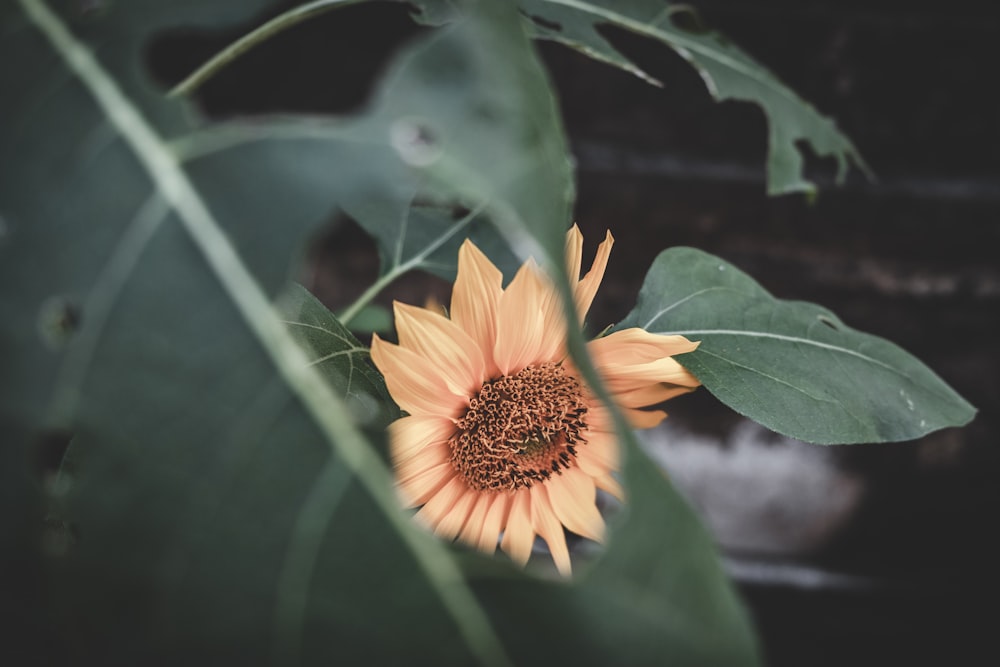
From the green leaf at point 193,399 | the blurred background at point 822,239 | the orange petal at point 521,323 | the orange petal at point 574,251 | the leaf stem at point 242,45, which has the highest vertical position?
the leaf stem at point 242,45

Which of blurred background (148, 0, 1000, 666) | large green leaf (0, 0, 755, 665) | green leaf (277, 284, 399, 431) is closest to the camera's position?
large green leaf (0, 0, 755, 665)

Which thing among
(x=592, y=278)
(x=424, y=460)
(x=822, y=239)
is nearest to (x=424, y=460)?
(x=424, y=460)

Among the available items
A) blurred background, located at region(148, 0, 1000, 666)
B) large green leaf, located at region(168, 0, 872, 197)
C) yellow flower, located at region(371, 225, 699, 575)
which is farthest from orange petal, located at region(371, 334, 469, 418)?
blurred background, located at region(148, 0, 1000, 666)

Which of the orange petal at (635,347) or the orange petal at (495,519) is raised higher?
the orange petal at (635,347)

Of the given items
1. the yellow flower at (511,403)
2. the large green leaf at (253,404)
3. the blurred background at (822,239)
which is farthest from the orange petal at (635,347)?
the blurred background at (822,239)

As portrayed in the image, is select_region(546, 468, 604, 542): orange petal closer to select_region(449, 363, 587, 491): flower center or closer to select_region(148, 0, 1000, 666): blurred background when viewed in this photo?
select_region(449, 363, 587, 491): flower center

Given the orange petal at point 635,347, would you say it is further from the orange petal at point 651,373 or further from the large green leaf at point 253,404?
the large green leaf at point 253,404

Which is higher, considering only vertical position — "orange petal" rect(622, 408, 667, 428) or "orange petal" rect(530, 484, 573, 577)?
"orange petal" rect(622, 408, 667, 428)

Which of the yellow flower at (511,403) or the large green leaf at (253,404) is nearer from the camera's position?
the large green leaf at (253,404)

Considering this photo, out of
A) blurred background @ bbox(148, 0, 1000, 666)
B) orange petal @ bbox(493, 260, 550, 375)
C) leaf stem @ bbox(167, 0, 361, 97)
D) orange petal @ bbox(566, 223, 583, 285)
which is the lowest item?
blurred background @ bbox(148, 0, 1000, 666)
